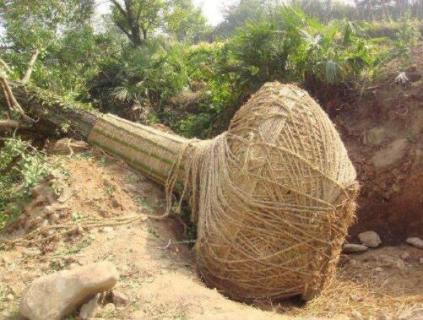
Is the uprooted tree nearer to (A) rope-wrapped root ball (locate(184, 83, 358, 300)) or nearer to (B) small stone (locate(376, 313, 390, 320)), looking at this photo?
(A) rope-wrapped root ball (locate(184, 83, 358, 300))

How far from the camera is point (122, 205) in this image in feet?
13.9

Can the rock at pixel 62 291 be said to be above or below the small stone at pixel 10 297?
above

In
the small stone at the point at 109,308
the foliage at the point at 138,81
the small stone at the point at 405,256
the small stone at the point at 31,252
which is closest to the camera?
the small stone at the point at 109,308

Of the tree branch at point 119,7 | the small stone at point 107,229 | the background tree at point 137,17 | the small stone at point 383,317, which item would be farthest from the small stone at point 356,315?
the tree branch at point 119,7

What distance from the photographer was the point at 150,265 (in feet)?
11.1

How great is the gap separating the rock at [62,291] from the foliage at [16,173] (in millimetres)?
1539

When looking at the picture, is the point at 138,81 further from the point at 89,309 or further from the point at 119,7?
the point at 89,309

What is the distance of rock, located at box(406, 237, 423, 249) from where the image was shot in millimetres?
4848

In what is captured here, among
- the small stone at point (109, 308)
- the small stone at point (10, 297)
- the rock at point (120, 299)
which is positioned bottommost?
the small stone at point (10, 297)

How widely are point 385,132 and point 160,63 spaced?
14.7 ft

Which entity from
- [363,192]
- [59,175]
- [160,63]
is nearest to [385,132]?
[363,192]

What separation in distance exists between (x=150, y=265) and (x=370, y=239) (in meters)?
2.61

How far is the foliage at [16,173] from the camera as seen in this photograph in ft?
14.1

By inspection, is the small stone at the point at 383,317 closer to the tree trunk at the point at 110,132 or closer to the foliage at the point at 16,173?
the tree trunk at the point at 110,132
